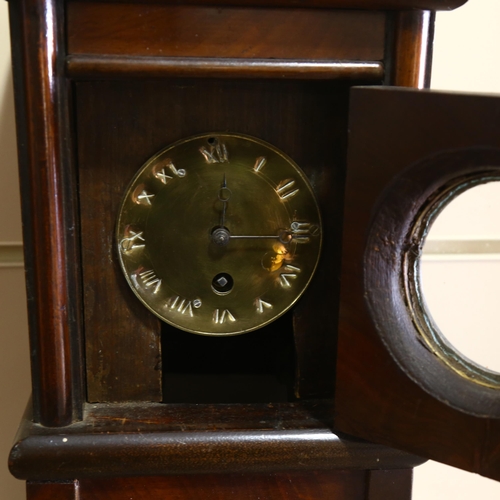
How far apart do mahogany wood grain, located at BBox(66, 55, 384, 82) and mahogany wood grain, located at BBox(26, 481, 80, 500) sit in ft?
1.94

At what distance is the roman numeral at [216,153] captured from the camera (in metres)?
1.07

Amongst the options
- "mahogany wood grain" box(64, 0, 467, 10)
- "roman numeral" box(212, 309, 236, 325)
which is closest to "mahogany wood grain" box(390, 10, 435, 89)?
"mahogany wood grain" box(64, 0, 467, 10)

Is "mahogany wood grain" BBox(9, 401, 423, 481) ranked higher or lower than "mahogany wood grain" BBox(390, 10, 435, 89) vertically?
lower

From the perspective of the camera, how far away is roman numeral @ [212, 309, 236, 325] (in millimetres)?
1116

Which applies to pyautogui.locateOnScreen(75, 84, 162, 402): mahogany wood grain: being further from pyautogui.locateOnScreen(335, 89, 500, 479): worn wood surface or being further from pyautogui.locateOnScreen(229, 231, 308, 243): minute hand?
pyautogui.locateOnScreen(335, 89, 500, 479): worn wood surface

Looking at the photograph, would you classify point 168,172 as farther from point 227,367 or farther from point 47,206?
point 227,367

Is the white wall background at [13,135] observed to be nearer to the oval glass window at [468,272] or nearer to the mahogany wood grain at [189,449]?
the oval glass window at [468,272]

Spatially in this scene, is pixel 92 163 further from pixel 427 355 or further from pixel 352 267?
pixel 427 355

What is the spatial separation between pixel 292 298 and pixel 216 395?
0.24 meters

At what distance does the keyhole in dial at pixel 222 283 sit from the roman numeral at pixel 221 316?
31 millimetres

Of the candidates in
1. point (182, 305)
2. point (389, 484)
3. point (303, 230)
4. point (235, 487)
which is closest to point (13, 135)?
point (182, 305)

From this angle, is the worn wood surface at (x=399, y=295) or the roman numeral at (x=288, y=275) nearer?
the worn wood surface at (x=399, y=295)

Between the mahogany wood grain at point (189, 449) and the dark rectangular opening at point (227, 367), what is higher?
the dark rectangular opening at point (227, 367)

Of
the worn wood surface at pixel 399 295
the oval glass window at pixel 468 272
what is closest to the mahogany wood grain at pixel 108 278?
the worn wood surface at pixel 399 295
